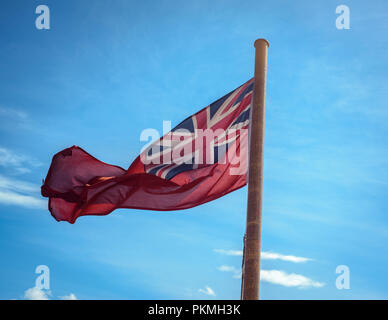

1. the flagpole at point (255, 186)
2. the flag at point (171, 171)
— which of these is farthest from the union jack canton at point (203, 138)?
the flagpole at point (255, 186)

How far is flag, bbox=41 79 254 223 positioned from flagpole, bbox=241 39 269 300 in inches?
32.3

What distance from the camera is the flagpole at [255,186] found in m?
10.3

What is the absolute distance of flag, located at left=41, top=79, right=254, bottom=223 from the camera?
1283 centimetres

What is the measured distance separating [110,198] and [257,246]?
15.8ft

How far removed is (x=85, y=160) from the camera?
553 inches

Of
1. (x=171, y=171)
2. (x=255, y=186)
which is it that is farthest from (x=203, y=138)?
(x=255, y=186)

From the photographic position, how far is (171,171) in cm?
1294

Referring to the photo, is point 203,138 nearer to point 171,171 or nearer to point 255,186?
point 171,171

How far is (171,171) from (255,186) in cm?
277
